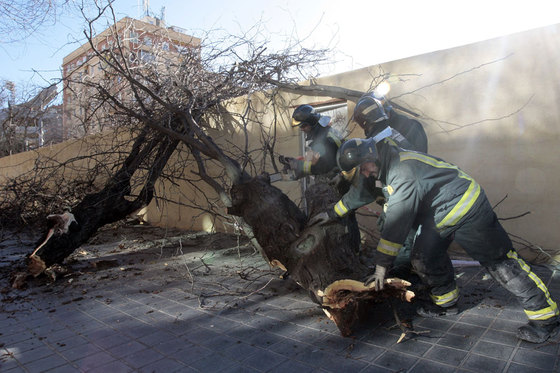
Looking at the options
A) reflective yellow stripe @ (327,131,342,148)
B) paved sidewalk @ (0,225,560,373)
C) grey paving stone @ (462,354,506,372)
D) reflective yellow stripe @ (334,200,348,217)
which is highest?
reflective yellow stripe @ (327,131,342,148)

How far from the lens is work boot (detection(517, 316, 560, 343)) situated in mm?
2328

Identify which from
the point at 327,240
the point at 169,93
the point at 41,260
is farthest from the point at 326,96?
the point at 41,260

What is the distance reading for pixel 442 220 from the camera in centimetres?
258

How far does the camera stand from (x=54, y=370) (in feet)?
7.64

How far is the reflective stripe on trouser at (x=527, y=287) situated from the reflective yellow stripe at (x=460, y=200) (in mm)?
427

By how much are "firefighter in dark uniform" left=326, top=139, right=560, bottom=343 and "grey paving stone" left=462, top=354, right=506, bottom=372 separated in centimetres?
39

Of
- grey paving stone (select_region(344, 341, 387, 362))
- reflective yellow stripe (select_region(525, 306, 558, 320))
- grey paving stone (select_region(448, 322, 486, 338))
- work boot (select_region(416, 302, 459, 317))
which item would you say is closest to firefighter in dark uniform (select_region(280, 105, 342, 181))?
work boot (select_region(416, 302, 459, 317))

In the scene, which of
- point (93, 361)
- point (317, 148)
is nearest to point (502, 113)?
point (317, 148)

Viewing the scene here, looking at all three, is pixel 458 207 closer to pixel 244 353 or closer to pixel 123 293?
pixel 244 353

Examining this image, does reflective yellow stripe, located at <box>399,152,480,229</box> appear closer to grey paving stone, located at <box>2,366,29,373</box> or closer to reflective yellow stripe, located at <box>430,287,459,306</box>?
reflective yellow stripe, located at <box>430,287,459,306</box>

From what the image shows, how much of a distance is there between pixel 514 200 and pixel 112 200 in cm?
543

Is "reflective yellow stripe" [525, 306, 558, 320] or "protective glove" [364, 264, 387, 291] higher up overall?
"protective glove" [364, 264, 387, 291]

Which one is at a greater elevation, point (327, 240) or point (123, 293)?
point (327, 240)

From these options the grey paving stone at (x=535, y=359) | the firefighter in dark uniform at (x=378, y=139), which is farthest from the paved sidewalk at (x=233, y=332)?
the firefighter in dark uniform at (x=378, y=139)
